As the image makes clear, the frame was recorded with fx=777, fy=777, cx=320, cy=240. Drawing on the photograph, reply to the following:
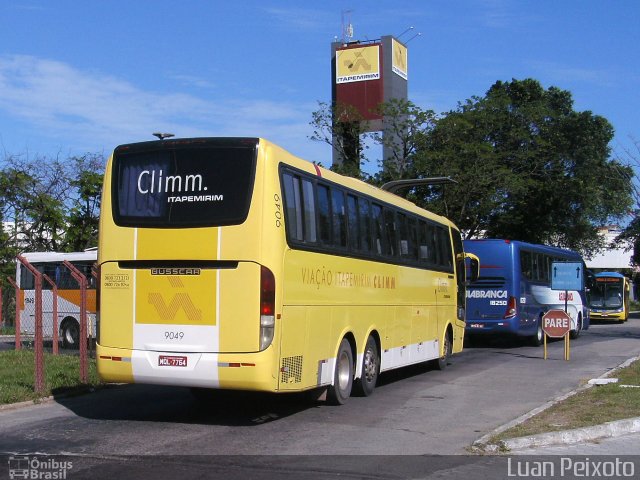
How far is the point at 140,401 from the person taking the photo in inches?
473

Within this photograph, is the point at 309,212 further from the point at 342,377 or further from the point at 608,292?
the point at 608,292

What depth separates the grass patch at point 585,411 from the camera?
9375mm

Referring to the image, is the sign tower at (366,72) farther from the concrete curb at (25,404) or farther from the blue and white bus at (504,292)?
the concrete curb at (25,404)

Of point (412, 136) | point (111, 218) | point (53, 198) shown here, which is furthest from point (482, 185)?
point (111, 218)

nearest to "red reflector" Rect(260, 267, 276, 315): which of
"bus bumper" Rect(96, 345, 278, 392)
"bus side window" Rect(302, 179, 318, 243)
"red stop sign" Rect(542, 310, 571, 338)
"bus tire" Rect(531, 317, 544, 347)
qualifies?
"bus bumper" Rect(96, 345, 278, 392)

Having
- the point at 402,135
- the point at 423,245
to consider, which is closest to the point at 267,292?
the point at 423,245

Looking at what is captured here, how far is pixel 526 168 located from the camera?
1660 inches

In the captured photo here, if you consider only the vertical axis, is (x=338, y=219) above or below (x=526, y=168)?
below

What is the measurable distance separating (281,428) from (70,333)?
50.3 feet

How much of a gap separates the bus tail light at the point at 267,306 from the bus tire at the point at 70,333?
1513 centimetres

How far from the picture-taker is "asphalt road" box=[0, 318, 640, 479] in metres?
7.77

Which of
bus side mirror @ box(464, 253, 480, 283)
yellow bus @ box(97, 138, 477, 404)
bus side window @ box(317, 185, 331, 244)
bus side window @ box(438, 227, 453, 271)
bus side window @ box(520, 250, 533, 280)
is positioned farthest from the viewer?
bus side window @ box(520, 250, 533, 280)

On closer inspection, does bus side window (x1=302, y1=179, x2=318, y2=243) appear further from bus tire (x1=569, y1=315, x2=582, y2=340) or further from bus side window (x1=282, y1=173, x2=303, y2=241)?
bus tire (x1=569, y1=315, x2=582, y2=340)

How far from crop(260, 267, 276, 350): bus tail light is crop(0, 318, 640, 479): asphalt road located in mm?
1181
